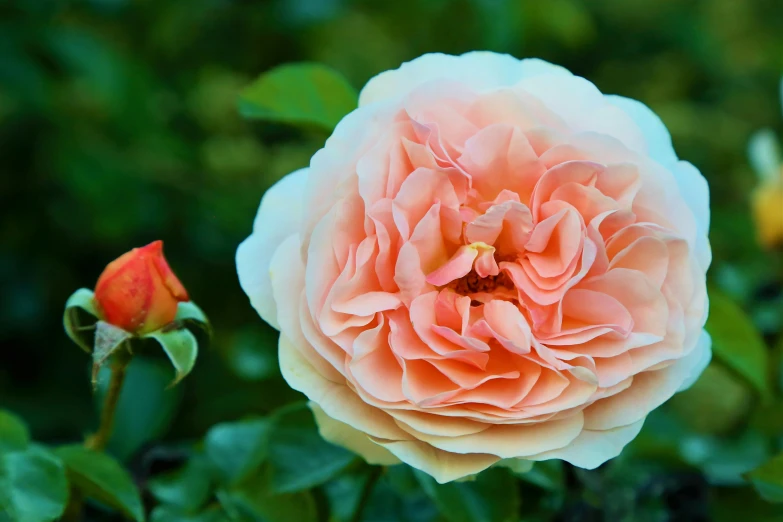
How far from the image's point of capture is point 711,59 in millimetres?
1725

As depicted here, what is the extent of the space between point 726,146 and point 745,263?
0.52 m

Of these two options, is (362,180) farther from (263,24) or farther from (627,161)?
(263,24)

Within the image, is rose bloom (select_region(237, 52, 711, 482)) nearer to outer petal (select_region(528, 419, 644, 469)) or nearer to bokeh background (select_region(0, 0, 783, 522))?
outer petal (select_region(528, 419, 644, 469))

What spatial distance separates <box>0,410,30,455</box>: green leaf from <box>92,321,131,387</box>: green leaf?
0.10 metres

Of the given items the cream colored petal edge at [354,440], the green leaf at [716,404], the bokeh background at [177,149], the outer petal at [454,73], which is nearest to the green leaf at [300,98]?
the outer petal at [454,73]

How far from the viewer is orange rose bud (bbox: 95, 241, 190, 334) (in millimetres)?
488

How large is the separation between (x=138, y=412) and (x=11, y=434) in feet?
0.65

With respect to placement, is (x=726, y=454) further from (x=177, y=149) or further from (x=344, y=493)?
(x=177, y=149)

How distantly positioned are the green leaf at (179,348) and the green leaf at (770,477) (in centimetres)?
34

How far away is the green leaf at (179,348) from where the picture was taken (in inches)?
19.4

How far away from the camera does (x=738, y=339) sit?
2.16ft

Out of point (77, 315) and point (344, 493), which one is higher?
point (77, 315)

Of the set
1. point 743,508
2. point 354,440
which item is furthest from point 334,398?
point 743,508

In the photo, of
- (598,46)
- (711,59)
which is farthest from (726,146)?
(598,46)
